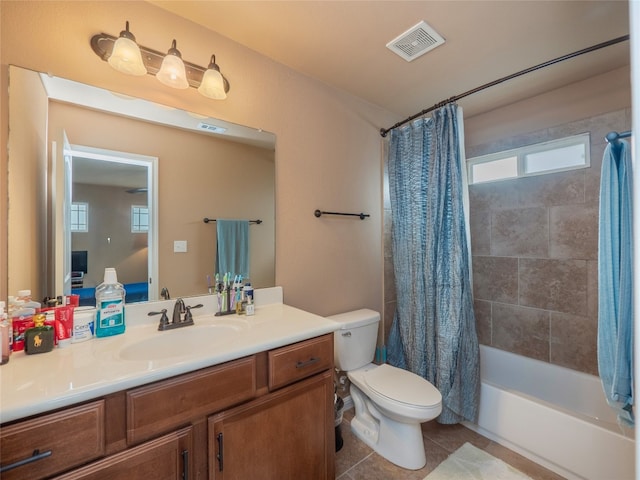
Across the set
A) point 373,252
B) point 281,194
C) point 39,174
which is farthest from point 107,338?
point 373,252

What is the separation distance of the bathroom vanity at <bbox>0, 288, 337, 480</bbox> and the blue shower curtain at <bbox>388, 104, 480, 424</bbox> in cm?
92

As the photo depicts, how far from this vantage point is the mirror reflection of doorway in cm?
115

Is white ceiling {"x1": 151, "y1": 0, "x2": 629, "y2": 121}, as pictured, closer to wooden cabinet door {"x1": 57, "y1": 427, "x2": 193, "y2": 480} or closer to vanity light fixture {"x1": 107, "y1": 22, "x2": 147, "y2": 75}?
vanity light fixture {"x1": 107, "y1": 22, "x2": 147, "y2": 75}

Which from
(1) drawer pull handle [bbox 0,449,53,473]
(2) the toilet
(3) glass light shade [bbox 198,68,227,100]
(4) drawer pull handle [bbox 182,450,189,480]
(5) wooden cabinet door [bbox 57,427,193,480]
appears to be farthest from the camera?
(2) the toilet

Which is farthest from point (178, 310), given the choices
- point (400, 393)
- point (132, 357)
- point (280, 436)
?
point (400, 393)

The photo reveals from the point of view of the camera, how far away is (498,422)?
5.58 feet

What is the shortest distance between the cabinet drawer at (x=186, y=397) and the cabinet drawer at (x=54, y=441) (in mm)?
77

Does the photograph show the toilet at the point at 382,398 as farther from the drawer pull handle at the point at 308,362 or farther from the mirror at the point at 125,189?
the mirror at the point at 125,189

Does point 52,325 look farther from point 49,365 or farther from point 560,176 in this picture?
point 560,176

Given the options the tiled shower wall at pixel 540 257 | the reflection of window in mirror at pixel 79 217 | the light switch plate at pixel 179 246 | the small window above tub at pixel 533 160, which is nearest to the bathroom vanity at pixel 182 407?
the light switch plate at pixel 179 246

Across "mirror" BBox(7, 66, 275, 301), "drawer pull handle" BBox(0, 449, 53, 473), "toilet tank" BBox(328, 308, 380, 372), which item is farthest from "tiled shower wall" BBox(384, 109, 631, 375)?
"drawer pull handle" BBox(0, 449, 53, 473)

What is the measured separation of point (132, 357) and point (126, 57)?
121cm

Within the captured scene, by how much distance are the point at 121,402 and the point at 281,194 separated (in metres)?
1.23

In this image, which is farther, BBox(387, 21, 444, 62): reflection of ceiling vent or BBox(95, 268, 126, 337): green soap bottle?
BBox(387, 21, 444, 62): reflection of ceiling vent
